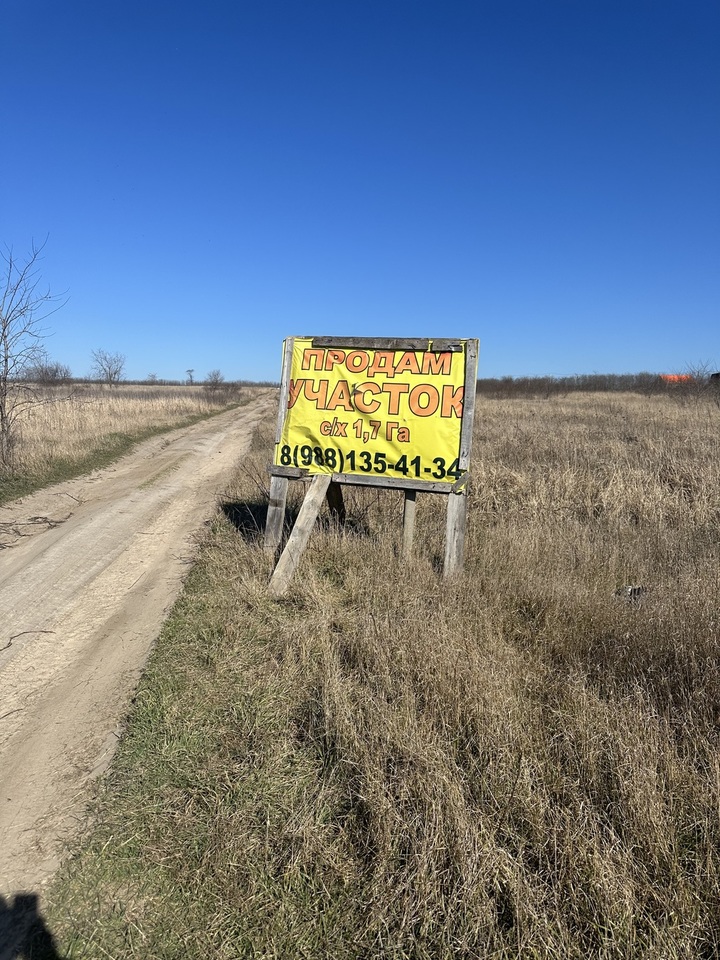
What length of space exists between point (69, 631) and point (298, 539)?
1.98 metres

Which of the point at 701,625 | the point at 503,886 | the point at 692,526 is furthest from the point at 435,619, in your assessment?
the point at 692,526

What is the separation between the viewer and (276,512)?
5590 millimetres

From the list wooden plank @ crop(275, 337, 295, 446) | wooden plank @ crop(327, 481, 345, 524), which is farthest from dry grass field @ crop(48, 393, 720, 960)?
wooden plank @ crop(275, 337, 295, 446)

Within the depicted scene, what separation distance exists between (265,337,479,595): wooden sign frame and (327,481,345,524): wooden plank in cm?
24

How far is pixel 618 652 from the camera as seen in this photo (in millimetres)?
3533

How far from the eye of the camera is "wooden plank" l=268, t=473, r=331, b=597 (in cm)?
496

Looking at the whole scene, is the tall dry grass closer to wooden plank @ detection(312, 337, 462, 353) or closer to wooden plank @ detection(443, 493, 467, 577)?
wooden plank @ detection(312, 337, 462, 353)

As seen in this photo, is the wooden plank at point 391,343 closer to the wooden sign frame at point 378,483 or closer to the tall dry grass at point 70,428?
the wooden sign frame at point 378,483

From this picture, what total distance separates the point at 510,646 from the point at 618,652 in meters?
0.64

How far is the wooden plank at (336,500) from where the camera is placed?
19.3ft

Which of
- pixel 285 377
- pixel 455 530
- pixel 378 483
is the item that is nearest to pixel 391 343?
pixel 285 377

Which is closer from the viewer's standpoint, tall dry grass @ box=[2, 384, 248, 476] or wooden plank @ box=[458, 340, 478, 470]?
wooden plank @ box=[458, 340, 478, 470]

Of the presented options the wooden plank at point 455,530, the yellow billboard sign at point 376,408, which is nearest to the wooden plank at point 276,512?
the yellow billboard sign at point 376,408

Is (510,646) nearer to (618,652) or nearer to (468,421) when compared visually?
(618,652)
